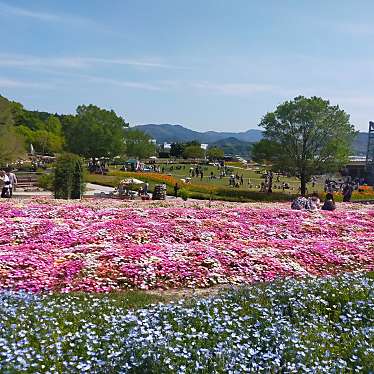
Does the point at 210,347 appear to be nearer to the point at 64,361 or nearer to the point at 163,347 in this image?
the point at 163,347

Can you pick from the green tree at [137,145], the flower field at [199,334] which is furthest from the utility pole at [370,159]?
the flower field at [199,334]

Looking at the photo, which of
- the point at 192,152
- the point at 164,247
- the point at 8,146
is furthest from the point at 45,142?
the point at 164,247

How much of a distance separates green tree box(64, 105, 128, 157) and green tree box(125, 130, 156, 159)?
24.5 m

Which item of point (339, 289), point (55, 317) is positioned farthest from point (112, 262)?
point (339, 289)

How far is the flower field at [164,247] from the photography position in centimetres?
993

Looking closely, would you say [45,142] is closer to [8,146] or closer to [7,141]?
[7,141]

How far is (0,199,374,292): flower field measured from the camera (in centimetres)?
993

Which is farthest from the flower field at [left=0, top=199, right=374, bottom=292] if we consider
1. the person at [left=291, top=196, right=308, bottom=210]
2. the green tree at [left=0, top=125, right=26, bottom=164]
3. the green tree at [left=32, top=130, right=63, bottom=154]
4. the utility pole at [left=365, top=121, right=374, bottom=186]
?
the green tree at [left=32, top=130, right=63, bottom=154]

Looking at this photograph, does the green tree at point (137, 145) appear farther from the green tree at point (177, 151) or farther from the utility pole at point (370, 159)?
the utility pole at point (370, 159)

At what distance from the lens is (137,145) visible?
11269 cm

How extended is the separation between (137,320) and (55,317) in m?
1.21

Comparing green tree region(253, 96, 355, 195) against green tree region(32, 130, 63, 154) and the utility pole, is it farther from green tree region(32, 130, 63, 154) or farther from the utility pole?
green tree region(32, 130, 63, 154)

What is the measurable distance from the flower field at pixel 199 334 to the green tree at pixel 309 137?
44.1 metres

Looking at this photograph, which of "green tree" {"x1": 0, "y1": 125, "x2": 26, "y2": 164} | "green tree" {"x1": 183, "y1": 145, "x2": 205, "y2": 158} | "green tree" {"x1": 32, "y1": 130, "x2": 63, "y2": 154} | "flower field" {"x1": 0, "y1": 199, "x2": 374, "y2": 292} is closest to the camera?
"flower field" {"x1": 0, "y1": 199, "x2": 374, "y2": 292}
